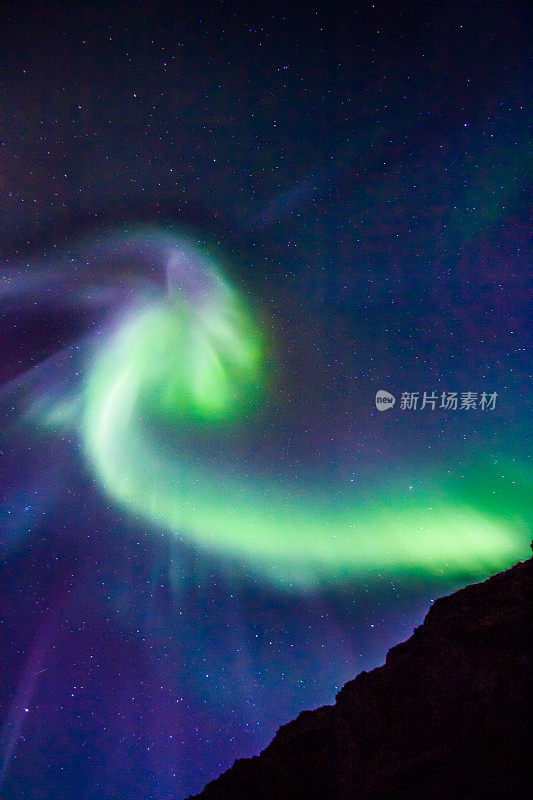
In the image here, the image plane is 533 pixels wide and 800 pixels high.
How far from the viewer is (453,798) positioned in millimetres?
9375

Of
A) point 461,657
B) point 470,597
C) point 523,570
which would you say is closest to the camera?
point 461,657

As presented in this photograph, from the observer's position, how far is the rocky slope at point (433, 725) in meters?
9.85

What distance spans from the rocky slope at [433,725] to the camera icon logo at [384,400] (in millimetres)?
6861

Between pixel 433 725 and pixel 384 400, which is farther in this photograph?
pixel 384 400

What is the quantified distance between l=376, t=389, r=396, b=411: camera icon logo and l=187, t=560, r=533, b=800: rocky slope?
22.5 feet

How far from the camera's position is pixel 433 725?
12266 millimetres

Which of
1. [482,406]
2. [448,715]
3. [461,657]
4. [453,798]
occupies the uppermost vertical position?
[482,406]

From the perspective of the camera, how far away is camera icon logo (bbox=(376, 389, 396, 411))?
605 inches

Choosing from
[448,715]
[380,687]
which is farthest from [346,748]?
[448,715]

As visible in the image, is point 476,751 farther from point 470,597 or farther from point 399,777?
point 470,597

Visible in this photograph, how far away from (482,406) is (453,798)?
1070cm

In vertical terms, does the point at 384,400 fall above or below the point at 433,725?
above

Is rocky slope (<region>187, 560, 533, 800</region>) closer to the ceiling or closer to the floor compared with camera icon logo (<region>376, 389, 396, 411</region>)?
closer to the floor

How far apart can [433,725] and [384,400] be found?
9907 mm
